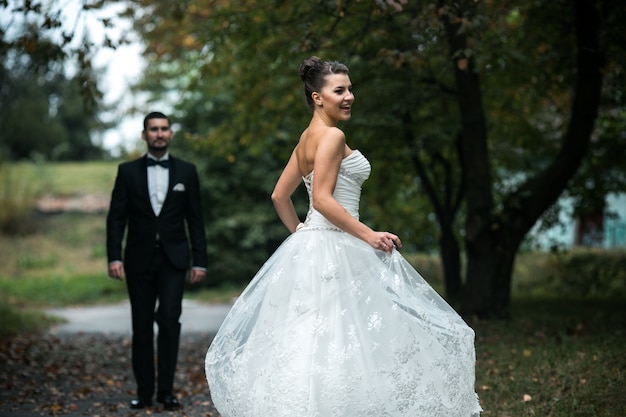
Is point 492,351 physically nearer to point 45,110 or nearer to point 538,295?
point 538,295

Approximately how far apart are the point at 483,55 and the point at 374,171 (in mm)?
5313

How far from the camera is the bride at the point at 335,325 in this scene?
15.2ft

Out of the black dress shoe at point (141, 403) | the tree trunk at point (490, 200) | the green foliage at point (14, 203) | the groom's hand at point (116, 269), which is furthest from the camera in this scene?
the green foliage at point (14, 203)

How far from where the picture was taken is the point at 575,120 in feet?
36.3

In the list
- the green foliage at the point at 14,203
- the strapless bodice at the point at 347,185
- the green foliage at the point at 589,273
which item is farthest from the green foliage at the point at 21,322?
the green foliage at the point at 14,203

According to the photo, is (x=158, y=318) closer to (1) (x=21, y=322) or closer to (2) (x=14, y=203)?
(1) (x=21, y=322)

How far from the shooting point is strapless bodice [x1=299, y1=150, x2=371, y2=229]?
16.3ft

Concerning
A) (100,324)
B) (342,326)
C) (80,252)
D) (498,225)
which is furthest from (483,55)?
(80,252)

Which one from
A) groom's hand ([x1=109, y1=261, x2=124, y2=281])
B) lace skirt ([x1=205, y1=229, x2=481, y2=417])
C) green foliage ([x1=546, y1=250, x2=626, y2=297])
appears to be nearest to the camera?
lace skirt ([x1=205, y1=229, x2=481, y2=417])

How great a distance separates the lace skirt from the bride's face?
701 millimetres

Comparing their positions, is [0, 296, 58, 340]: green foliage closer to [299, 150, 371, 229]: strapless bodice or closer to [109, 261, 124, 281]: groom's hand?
[109, 261, 124, 281]: groom's hand

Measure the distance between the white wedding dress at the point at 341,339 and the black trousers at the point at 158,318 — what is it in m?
2.21

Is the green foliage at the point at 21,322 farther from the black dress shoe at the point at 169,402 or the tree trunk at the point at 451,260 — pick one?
the tree trunk at the point at 451,260

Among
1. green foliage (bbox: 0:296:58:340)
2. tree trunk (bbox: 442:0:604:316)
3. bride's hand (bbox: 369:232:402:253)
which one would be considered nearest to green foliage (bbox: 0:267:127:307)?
green foliage (bbox: 0:296:58:340)
